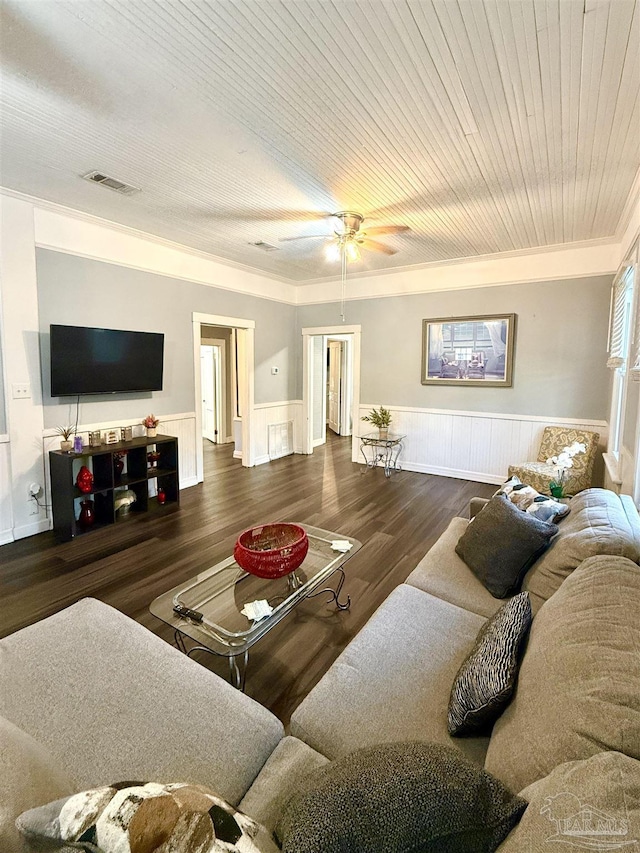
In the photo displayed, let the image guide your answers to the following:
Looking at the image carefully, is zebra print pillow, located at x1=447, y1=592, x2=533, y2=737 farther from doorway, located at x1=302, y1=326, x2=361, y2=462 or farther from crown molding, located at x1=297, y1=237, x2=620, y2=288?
doorway, located at x1=302, y1=326, x2=361, y2=462

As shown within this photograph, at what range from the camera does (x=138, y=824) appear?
0.64 metres

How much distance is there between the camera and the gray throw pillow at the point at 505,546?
192 cm

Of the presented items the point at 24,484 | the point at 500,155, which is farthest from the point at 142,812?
the point at 24,484

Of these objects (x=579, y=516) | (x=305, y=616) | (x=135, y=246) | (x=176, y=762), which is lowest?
(x=305, y=616)

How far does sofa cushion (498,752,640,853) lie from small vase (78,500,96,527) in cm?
396

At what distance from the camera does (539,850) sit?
0.59 meters

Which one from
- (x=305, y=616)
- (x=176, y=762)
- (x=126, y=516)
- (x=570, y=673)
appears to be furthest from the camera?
(x=126, y=516)

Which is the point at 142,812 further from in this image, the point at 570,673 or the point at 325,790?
the point at 570,673

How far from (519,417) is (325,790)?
496cm

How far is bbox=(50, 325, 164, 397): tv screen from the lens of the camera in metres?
3.55

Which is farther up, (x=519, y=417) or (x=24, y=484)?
(x=519, y=417)

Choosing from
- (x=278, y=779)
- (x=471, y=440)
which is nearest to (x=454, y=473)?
(x=471, y=440)

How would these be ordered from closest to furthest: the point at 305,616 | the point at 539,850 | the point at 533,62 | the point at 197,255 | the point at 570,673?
the point at 539,850
the point at 570,673
the point at 533,62
the point at 305,616
the point at 197,255

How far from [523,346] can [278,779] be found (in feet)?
16.4
